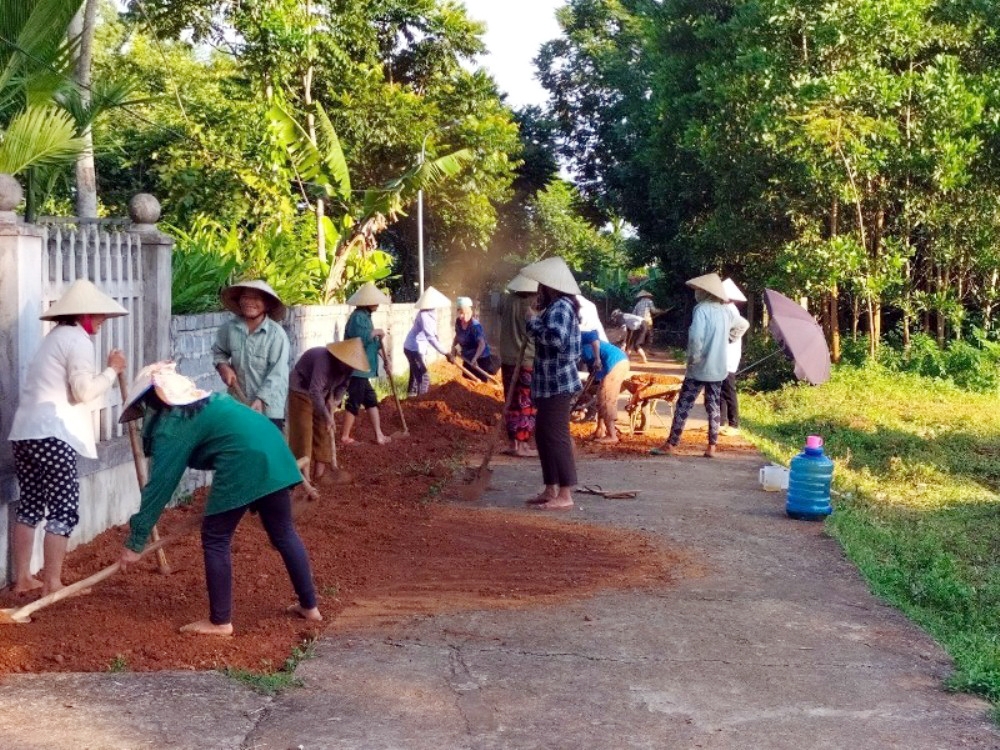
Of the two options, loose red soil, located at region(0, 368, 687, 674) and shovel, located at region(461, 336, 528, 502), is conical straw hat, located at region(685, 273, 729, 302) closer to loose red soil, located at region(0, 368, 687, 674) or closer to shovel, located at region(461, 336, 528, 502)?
A: shovel, located at region(461, 336, 528, 502)

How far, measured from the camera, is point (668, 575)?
7488 mm

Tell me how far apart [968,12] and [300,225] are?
1147cm

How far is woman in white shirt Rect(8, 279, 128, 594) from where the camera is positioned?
6.46 m

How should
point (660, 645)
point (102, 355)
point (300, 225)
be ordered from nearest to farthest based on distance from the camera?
point (660, 645)
point (102, 355)
point (300, 225)

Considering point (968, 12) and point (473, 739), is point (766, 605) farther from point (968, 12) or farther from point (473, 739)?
point (968, 12)

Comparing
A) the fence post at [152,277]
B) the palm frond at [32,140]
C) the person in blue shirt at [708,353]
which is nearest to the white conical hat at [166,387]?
the fence post at [152,277]

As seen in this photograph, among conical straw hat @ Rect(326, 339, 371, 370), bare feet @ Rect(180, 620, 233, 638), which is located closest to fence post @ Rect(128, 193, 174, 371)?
conical straw hat @ Rect(326, 339, 371, 370)

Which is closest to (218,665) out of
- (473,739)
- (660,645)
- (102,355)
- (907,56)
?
(473,739)

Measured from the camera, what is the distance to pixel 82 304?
6.57 m

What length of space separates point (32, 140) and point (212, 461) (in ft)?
18.6

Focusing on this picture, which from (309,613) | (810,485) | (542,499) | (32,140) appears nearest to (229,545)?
(309,613)

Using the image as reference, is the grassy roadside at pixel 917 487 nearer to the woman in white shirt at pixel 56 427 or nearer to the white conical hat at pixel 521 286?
the white conical hat at pixel 521 286

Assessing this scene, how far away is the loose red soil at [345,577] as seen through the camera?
570cm

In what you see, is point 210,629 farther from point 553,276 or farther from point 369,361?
point 369,361
